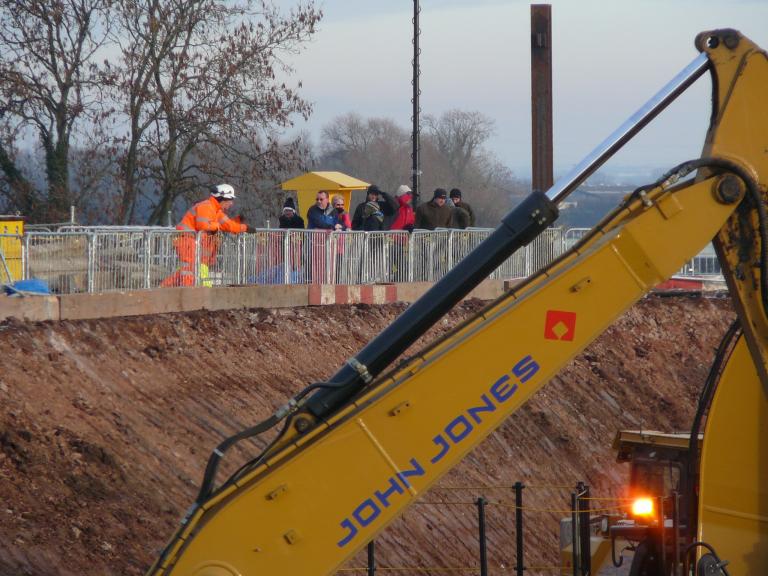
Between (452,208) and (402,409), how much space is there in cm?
1807

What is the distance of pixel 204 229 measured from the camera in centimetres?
1875

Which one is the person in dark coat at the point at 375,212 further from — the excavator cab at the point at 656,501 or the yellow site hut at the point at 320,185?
the excavator cab at the point at 656,501

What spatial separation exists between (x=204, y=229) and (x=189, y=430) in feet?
13.8

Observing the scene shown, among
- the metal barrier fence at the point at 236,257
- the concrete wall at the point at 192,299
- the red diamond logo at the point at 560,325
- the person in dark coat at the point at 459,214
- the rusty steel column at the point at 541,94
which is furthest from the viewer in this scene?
the rusty steel column at the point at 541,94

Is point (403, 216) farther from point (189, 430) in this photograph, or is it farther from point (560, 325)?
point (560, 325)

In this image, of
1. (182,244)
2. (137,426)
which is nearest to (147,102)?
(182,244)

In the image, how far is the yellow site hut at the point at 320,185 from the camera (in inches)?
1025

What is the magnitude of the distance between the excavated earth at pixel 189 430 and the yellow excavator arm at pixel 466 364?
5336 mm

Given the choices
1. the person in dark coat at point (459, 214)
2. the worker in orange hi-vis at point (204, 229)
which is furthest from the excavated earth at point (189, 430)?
the person in dark coat at point (459, 214)

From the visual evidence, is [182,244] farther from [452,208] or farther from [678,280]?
[678,280]

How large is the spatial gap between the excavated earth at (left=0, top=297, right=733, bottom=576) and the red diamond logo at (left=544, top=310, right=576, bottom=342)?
534 cm

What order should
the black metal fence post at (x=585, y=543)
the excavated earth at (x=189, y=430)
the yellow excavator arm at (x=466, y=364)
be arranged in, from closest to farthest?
the yellow excavator arm at (x=466, y=364)
the black metal fence post at (x=585, y=543)
the excavated earth at (x=189, y=430)

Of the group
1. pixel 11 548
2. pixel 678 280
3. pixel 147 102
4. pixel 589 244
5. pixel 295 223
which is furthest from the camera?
pixel 678 280

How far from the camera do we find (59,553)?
11.8m
